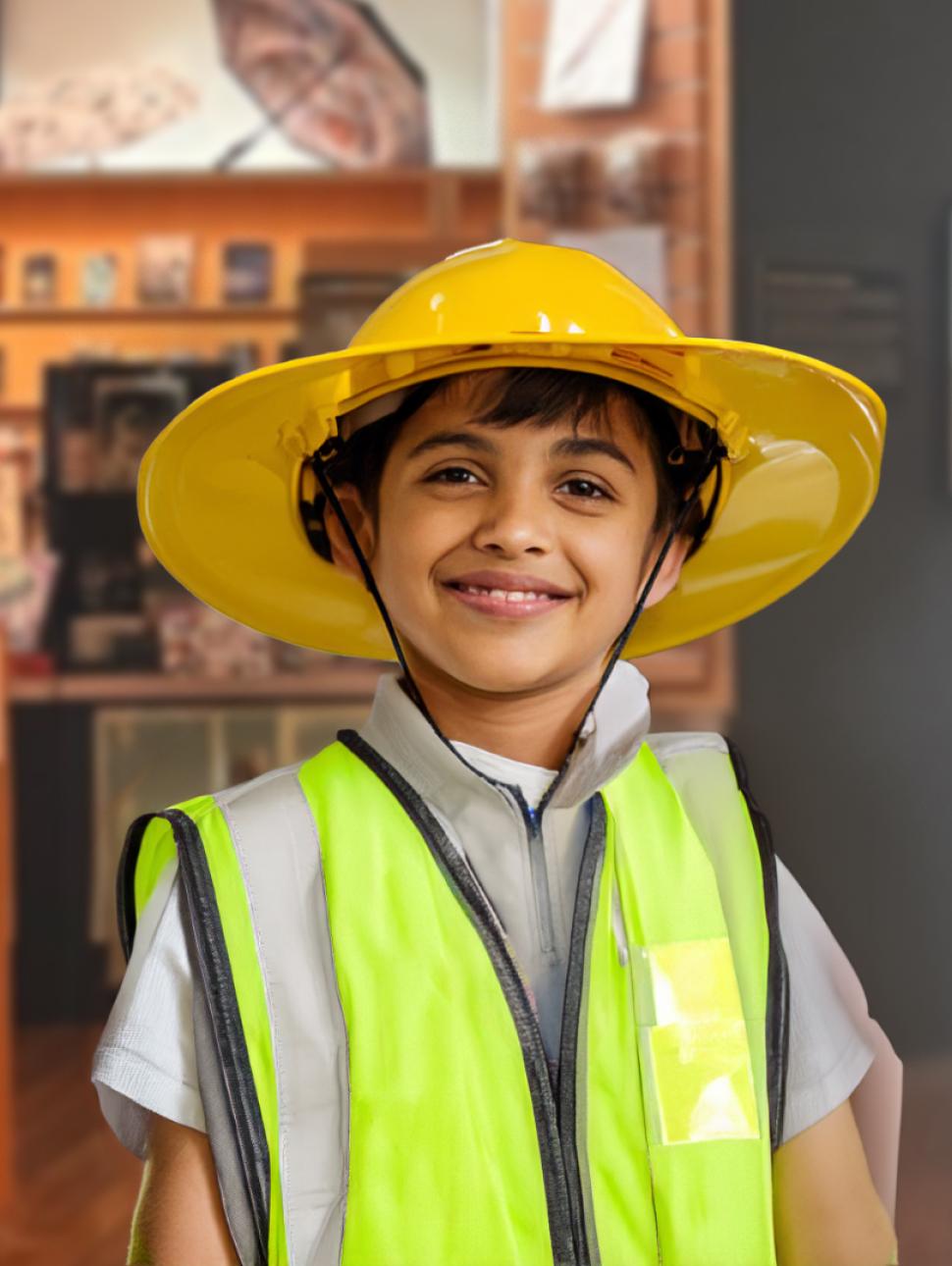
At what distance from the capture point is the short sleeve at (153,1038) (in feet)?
2.72

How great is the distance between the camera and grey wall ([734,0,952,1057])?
2.21 meters

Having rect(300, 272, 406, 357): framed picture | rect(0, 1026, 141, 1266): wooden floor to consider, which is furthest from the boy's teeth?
rect(0, 1026, 141, 1266): wooden floor

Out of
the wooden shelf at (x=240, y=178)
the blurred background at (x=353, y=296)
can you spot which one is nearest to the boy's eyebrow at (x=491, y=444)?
the blurred background at (x=353, y=296)

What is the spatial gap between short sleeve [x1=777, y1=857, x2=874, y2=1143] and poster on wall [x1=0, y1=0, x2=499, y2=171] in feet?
5.15

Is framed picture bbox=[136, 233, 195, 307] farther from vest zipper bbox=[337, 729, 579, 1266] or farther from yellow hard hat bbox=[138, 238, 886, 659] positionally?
vest zipper bbox=[337, 729, 579, 1266]

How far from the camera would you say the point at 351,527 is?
0.98m

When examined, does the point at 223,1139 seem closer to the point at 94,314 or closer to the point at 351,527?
the point at 351,527

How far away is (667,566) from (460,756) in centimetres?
20

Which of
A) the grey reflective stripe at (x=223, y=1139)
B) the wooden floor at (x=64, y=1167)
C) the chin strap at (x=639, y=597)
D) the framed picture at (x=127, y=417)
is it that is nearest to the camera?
the grey reflective stripe at (x=223, y=1139)

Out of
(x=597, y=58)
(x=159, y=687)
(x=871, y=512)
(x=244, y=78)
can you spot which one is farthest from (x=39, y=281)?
(x=871, y=512)

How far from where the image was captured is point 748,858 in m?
0.93

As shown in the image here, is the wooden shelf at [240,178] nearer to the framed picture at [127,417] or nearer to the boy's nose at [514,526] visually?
the framed picture at [127,417]

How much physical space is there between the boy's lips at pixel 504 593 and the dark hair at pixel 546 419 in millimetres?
92

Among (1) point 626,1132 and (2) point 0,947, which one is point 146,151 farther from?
(1) point 626,1132
